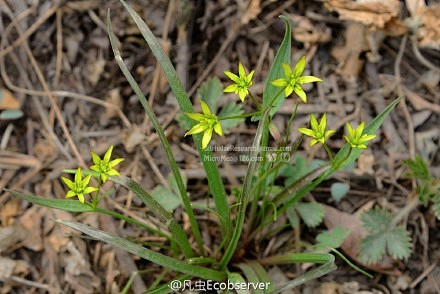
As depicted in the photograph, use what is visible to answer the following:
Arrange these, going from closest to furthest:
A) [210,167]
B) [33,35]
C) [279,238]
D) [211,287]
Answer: [210,167], [211,287], [279,238], [33,35]

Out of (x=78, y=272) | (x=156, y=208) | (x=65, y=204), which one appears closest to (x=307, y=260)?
(x=156, y=208)

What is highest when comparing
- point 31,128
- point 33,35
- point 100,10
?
point 100,10

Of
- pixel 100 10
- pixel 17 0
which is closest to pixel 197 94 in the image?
pixel 100 10

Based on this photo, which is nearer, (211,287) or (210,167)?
(210,167)

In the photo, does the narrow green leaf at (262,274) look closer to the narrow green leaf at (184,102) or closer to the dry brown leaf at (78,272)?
the narrow green leaf at (184,102)

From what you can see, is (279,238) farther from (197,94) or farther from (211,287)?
(197,94)

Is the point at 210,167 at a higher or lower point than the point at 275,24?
lower

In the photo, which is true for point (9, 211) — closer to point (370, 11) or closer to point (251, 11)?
point (251, 11)
